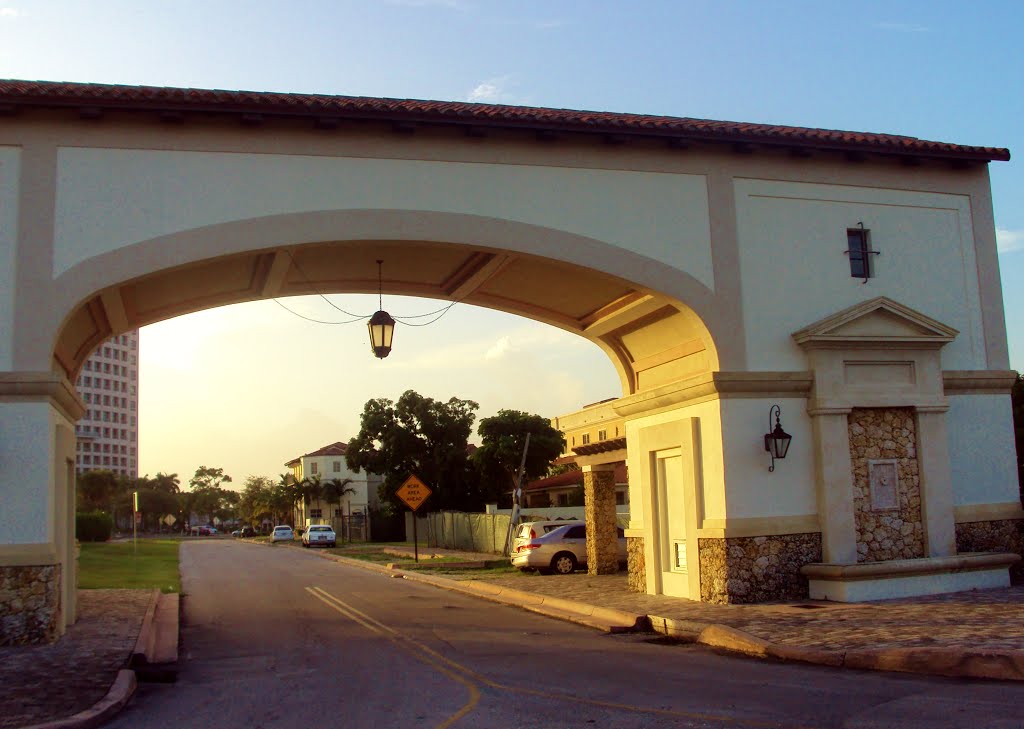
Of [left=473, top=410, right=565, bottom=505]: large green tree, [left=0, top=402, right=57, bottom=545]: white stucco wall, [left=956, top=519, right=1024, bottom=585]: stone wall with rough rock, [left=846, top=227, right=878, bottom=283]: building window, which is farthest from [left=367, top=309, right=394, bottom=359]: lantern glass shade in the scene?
[left=473, top=410, right=565, bottom=505]: large green tree

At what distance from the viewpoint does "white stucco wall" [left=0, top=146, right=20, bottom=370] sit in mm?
13266

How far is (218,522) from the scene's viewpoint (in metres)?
173

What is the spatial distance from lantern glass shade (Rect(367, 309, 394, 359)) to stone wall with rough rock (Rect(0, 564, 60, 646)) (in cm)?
581

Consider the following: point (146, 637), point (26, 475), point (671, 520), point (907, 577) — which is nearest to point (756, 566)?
point (671, 520)

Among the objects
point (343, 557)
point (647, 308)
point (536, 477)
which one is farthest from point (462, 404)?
point (647, 308)

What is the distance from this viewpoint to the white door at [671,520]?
16.8 m

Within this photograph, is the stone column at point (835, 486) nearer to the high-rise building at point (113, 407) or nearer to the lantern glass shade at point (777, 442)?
the lantern glass shade at point (777, 442)

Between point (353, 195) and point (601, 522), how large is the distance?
1144 centimetres

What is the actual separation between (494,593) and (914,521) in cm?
850

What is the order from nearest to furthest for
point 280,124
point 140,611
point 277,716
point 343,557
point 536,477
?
point 277,716, point 280,124, point 140,611, point 343,557, point 536,477

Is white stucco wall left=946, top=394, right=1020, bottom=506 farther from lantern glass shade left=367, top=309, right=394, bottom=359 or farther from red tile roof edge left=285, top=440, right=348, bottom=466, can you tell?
red tile roof edge left=285, top=440, right=348, bottom=466

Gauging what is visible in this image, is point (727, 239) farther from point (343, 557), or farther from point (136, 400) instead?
point (136, 400)

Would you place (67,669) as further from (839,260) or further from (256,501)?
(256,501)

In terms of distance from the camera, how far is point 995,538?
55.1 feet
